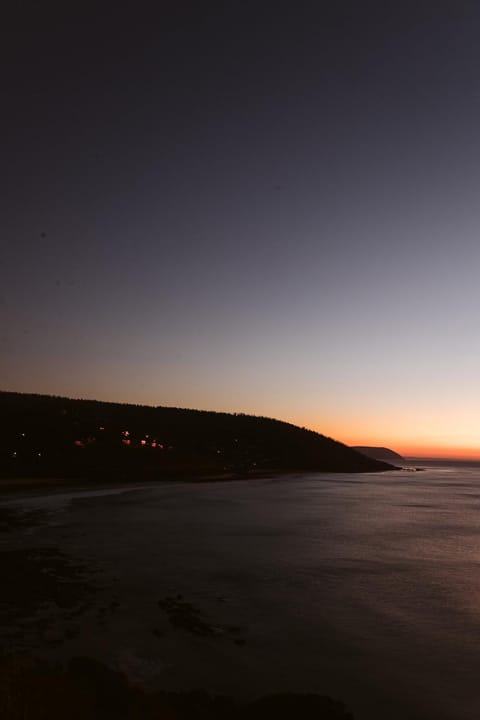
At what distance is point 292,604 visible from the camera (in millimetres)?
17562

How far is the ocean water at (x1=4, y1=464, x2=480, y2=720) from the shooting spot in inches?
448

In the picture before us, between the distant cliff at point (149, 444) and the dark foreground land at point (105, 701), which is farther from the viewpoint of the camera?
the distant cliff at point (149, 444)

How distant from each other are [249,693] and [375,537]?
25.3m

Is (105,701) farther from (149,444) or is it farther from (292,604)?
(149,444)

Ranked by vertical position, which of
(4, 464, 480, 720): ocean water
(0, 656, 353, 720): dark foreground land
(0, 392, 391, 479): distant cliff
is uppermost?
(0, 392, 391, 479): distant cliff

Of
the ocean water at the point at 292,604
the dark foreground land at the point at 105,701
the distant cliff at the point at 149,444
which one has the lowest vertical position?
the ocean water at the point at 292,604

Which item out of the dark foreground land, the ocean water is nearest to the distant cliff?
the ocean water

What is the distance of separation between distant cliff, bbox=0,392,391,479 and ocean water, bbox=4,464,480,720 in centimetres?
4651

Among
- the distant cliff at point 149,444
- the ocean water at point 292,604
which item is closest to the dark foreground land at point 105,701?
the ocean water at point 292,604

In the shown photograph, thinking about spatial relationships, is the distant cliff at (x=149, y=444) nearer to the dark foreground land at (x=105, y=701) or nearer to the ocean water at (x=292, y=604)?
the ocean water at (x=292, y=604)

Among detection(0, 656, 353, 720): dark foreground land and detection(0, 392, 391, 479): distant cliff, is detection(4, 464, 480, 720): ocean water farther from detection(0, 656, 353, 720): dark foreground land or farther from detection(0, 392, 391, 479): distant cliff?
detection(0, 392, 391, 479): distant cliff

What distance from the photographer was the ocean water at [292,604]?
11.4 m

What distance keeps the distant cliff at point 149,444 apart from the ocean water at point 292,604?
46510 millimetres

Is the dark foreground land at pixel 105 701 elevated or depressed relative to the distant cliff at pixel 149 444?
depressed
